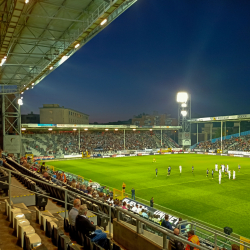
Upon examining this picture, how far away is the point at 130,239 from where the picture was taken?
512 cm

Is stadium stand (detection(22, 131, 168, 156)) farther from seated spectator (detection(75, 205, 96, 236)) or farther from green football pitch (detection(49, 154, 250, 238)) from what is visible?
seated spectator (detection(75, 205, 96, 236))

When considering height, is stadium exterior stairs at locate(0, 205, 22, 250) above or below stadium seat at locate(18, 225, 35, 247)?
below

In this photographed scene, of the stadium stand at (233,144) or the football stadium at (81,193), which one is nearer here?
the football stadium at (81,193)

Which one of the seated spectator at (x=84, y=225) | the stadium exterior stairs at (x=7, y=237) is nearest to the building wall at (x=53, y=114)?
the stadium exterior stairs at (x=7, y=237)

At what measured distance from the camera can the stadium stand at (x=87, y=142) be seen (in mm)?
48594

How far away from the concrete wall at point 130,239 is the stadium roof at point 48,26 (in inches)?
312

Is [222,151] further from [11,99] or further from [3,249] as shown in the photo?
[3,249]

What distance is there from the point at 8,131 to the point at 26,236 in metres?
28.3

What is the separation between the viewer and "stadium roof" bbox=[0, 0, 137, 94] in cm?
1017

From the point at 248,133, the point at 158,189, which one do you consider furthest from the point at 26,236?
the point at 248,133

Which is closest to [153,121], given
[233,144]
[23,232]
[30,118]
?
[233,144]

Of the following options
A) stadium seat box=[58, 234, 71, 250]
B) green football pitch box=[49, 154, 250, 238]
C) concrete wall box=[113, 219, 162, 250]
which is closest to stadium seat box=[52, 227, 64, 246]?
stadium seat box=[58, 234, 71, 250]

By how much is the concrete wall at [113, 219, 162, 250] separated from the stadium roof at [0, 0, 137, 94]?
7.93m

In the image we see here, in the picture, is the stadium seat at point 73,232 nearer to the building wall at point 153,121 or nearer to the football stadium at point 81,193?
the football stadium at point 81,193
